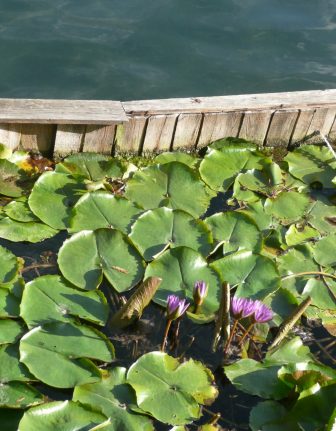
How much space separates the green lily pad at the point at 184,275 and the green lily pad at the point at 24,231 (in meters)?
0.57

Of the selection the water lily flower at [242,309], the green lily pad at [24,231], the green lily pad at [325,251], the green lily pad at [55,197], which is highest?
the water lily flower at [242,309]

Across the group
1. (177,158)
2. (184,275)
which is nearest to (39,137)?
(177,158)

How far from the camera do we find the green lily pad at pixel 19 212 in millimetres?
3369

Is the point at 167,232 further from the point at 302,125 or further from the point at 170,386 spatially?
the point at 302,125

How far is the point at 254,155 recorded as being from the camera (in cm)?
399

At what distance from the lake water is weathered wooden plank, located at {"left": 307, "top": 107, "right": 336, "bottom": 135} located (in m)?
1.16

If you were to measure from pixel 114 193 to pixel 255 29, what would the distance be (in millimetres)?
2943

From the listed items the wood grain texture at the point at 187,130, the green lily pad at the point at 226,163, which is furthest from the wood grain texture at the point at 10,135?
the green lily pad at the point at 226,163

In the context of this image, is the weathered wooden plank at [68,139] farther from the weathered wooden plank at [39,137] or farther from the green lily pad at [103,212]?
the green lily pad at [103,212]

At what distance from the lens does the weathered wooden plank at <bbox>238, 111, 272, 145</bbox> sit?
4.09 meters

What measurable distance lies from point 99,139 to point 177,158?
451 mm

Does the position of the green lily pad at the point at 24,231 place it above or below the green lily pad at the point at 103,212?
below

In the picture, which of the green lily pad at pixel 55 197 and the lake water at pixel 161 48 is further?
the lake water at pixel 161 48

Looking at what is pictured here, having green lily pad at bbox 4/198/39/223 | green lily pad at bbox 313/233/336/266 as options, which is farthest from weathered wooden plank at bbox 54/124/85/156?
green lily pad at bbox 313/233/336/266
